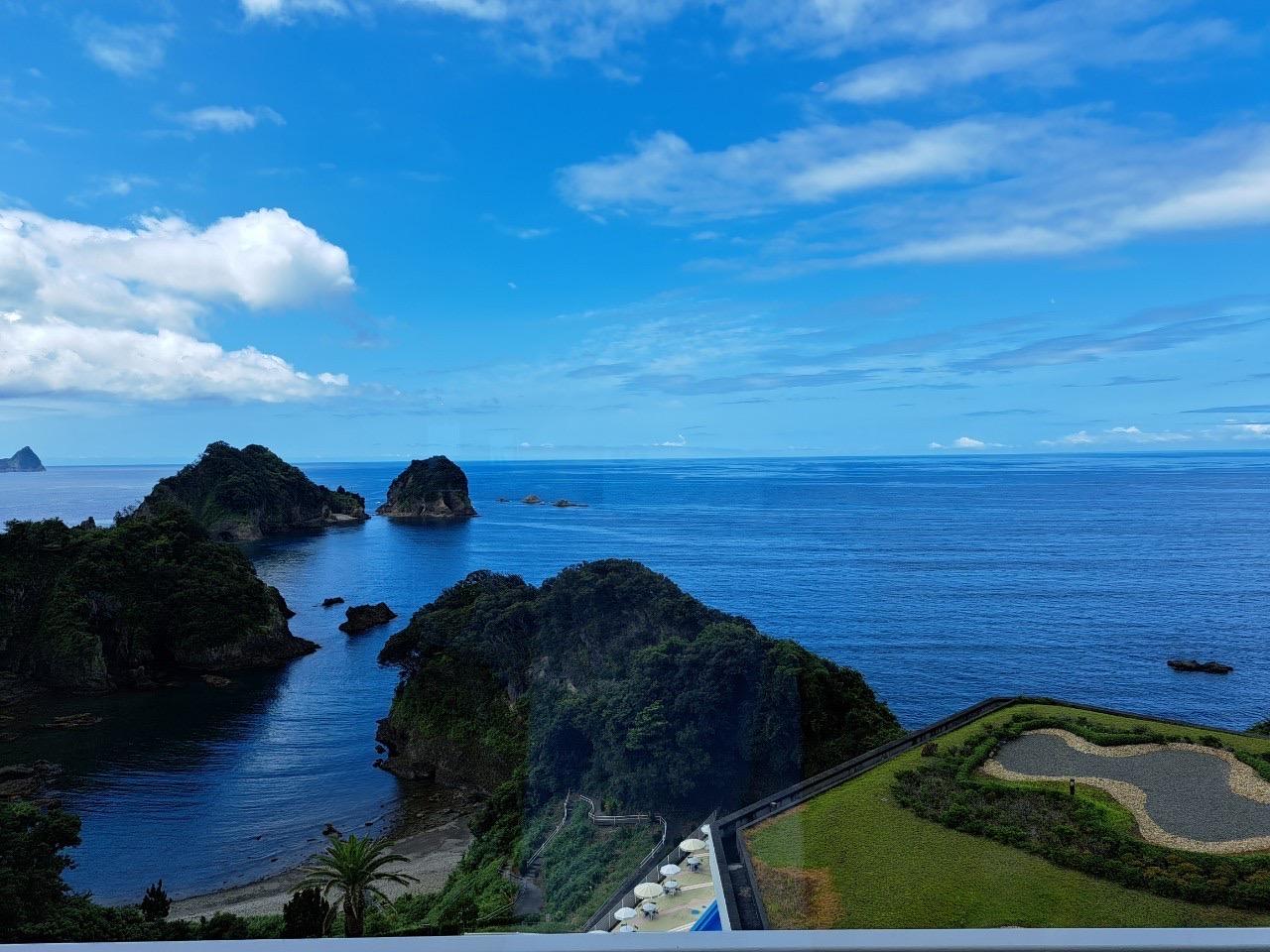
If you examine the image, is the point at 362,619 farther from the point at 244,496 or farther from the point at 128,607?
the point at 244,496

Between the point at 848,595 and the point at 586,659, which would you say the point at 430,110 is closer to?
the point at 586,659

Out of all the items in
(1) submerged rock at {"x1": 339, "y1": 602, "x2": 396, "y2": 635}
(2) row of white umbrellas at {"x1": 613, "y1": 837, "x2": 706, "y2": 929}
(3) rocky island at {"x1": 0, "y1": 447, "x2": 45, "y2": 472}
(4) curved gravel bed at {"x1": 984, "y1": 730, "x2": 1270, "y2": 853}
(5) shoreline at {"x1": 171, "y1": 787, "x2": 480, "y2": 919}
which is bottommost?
(5) shoreline at {"x1": 171, "y1": 787, "x2": 480, "y2": 919}

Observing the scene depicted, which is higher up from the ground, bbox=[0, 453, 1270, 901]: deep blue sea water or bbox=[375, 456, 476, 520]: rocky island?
bbox=[375, 456, 476, 520]: rocky island

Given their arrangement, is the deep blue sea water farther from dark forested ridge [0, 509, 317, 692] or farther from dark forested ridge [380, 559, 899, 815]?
dark forested ridge [380, 559, 899, 815]

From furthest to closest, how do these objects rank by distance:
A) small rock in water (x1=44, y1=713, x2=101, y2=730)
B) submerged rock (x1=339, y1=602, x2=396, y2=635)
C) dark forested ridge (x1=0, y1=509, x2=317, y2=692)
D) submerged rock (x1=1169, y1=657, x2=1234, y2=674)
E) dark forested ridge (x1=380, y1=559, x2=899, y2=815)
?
1. submerged rock (x1=339, y1=602, x2=396, y2=635)
2. dark forested ridge (x1=0, y1=509, x2=317, y2=692)
3. small rock in water (x1=44, y1=713, x2=101, y2=730)
4. submerged rock (x1=1169, y1=657, x2=1234, y2=674)
5. dark forested ridge (x1=380, y1=559, x2=899, y2=815)

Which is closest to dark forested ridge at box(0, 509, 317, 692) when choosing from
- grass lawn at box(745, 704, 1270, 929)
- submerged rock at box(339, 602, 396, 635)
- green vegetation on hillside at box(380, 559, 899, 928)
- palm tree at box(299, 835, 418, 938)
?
submerged rock at box(339, 602, 396, 635)

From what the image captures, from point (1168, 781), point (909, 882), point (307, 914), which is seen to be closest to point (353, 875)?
point (307, 914)
